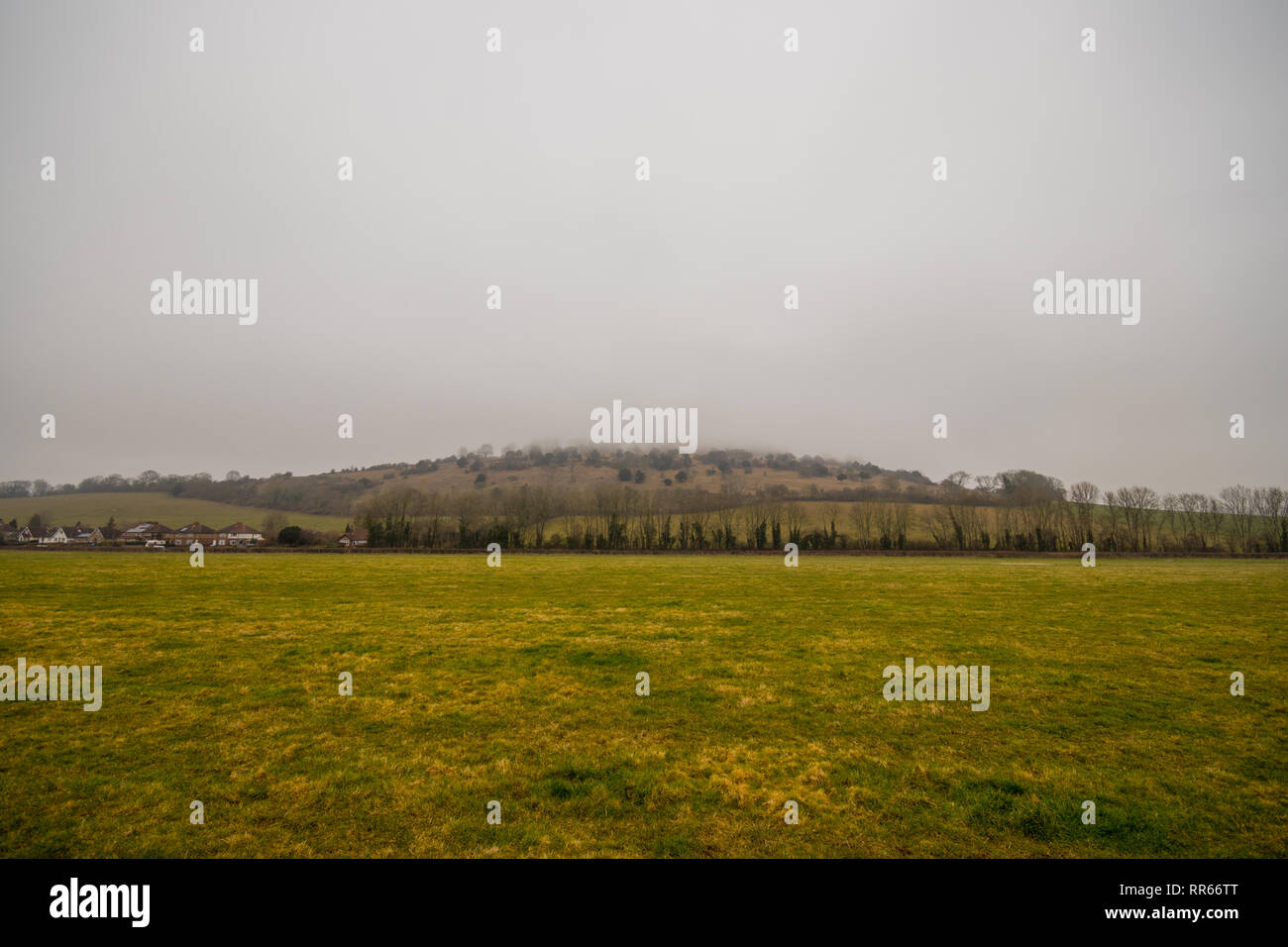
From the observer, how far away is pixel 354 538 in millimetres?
117312

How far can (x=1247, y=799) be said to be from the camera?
299 inches

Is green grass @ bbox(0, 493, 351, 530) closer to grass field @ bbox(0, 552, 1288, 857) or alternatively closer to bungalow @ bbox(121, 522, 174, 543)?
bungalow @ bbox(121, 522, 174, 543)

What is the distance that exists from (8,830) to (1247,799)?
1721 centimetres

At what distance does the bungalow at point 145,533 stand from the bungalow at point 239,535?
10343 mm

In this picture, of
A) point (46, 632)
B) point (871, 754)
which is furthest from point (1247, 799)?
point (46, 632)

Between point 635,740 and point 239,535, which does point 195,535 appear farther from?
point 635,740

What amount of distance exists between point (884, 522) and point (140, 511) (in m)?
214

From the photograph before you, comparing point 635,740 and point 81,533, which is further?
point 81,533

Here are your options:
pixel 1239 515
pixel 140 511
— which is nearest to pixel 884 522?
pixel 1239 515

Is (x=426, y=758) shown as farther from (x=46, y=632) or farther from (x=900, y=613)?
(x=900, y=613)

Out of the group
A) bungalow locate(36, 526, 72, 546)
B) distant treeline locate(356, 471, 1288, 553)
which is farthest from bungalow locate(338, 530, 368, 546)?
bungalow locate(36, 526, 72, 546)

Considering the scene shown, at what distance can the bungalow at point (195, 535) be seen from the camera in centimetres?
11257

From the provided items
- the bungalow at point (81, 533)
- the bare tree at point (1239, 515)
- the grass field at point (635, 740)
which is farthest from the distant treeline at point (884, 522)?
the grass field at point (635, 740)

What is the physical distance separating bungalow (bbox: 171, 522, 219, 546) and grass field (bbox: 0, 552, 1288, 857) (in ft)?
388
